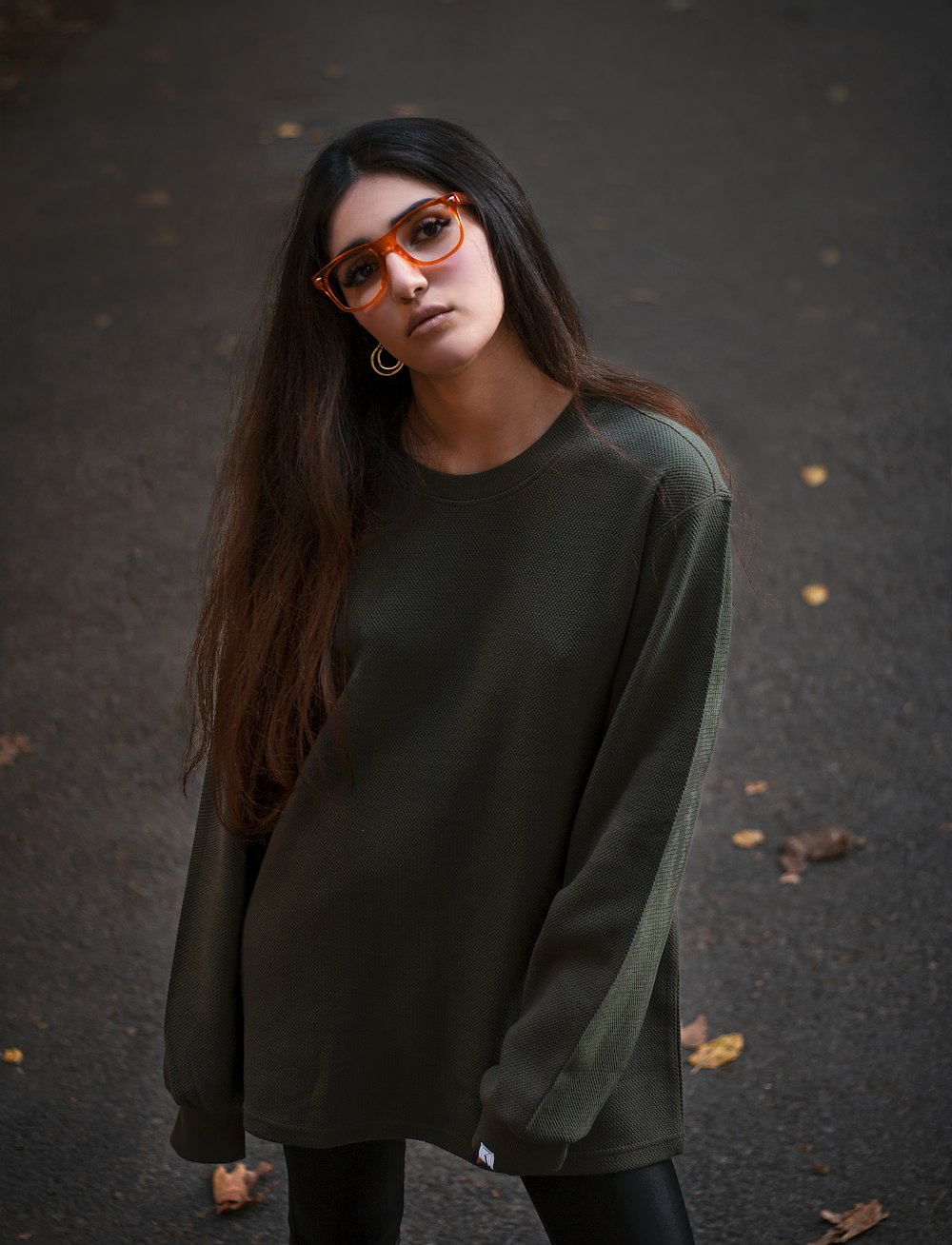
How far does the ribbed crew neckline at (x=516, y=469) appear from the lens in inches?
80.2

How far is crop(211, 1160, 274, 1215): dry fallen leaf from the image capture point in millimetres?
3299

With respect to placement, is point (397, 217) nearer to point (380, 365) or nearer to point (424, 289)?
point (424, 289)

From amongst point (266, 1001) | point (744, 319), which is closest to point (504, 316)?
point (266, 1001)

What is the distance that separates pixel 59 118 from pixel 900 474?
20.2 ft

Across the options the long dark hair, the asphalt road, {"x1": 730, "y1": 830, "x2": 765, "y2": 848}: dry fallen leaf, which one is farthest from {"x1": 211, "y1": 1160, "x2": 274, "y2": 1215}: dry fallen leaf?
{"x1": 730, "y1": 830, "x2": 765, "y2": 848}: dry fallen leaf

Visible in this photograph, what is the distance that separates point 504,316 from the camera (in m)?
2.09

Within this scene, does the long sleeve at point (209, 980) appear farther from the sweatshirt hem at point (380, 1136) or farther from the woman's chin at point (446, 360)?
the woman's chin at point (446, 360)

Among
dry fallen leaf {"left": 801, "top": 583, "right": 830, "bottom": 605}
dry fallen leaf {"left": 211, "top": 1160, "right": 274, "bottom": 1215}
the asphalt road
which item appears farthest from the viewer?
dry fallen leaf {"left": 801, "top": 583, "right": 830, "bottom": 605}

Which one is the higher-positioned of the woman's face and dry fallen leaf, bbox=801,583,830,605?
the woman's face

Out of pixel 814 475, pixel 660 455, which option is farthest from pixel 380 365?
pixel 814 475

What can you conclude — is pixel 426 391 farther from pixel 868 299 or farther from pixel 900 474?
pixel 868 299

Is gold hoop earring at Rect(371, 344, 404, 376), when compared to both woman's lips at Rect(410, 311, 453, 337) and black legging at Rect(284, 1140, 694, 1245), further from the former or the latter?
black legging at Rect(284, 1140, 694, 1245)

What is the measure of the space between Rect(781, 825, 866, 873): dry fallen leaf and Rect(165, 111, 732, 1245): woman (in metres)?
2.18

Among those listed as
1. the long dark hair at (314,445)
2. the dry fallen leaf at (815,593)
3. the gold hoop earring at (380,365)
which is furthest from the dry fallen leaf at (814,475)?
the gold hoop earring at (380,365)
